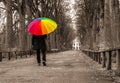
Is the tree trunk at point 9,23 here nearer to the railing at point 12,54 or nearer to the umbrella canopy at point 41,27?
the railing at point 12,54

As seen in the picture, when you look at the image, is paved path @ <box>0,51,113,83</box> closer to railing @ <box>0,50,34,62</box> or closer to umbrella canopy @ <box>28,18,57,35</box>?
umbrella canopy @ <box>28,18,57,35</box>

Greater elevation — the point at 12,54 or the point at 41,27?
the point at 41,27

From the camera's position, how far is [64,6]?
67500 mm

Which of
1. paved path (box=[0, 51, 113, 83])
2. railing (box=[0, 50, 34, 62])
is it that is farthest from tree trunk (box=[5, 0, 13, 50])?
paved path (box=[0, 51, 113, 83])

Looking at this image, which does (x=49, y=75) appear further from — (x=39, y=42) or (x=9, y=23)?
(x=9, y=23)

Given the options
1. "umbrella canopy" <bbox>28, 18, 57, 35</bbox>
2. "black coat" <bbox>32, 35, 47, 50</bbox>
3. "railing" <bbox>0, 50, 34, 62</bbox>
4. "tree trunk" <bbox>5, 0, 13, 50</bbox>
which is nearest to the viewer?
"umbrella canopy" <bbox>28, 18, 57, 35</bbox>

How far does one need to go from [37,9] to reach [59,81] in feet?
128

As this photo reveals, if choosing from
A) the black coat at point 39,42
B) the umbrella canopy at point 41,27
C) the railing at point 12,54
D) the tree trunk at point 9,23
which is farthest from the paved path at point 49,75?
the tree trunk at point 9,23

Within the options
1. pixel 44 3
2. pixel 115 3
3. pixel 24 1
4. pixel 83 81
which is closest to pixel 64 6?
pixel 44 3

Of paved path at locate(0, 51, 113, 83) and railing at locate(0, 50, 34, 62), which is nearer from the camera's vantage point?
paved path at locate(0, 51, 113, 83)

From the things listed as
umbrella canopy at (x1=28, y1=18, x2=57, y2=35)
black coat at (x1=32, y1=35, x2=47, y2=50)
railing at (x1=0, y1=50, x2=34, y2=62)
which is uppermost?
umbrella canopy at (x1=28, y1=18, x2=57, y2=35)

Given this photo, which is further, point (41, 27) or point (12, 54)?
point (12, 54)

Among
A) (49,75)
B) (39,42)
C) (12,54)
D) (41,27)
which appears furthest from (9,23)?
(49,75)

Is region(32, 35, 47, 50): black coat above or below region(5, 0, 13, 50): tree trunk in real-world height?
below
